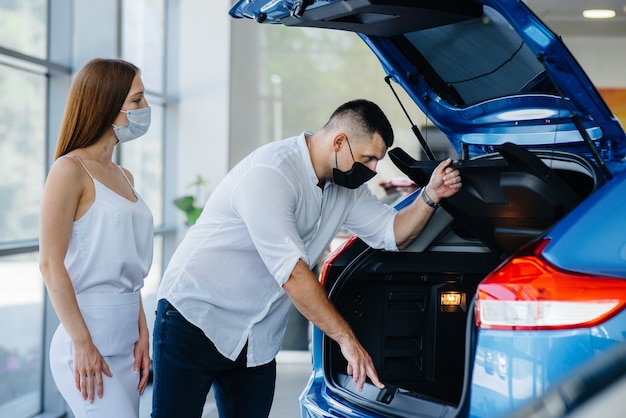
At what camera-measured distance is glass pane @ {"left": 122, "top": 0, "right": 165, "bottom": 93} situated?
5.86m

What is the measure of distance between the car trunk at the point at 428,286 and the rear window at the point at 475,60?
266mm

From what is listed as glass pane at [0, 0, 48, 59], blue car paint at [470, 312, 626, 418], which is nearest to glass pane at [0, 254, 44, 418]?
glass pane at [0, 0, 48, 59]

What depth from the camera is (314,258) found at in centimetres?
229

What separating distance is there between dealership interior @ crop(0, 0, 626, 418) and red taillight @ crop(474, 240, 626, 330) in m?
1.06

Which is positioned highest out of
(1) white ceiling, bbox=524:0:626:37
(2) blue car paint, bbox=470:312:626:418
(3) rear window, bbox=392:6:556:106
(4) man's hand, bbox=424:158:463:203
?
(1) white ceiling, bbox=524:0:626:37

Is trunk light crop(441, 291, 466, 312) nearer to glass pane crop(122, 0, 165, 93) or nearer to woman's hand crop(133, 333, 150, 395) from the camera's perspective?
woman's hand crop(133, 333, 150, 395)

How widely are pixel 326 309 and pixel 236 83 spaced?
571 centimetres

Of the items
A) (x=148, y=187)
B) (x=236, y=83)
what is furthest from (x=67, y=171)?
(x=236, y=83)

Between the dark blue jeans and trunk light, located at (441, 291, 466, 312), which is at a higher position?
trunk light, located at (441, 291, 466, 312)

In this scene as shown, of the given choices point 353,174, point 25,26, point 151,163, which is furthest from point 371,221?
point 151,163

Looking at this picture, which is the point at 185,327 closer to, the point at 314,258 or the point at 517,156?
the point at 314,258

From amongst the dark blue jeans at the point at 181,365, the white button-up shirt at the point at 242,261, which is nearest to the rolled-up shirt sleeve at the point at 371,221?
the white button-up shirt at the point at 242,261

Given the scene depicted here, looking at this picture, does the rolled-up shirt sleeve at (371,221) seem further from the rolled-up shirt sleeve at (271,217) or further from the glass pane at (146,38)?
the glass pane at (146,38)

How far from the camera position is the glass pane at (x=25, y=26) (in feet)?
11.9
